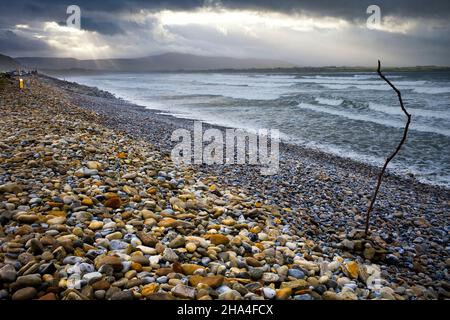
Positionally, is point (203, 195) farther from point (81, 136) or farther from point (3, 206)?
point (81, 136)

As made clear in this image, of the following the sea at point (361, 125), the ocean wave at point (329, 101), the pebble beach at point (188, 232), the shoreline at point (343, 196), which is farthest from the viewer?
the ocean wave at point (329, 101)

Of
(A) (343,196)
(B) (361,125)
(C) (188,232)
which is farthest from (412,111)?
(C) (188,232)

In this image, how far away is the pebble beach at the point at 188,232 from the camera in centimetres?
304

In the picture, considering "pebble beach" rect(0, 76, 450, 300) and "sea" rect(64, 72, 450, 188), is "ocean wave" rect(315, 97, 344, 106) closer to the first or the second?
"sea" rect(64, 72, 450, 188)

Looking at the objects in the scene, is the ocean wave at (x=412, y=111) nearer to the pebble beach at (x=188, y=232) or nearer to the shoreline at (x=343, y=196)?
the shoreline at (x=343, y=196)

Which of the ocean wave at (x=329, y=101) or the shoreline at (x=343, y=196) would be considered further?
the ocean wave at (x=329, y=101)

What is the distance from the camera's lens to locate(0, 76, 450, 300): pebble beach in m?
3.04

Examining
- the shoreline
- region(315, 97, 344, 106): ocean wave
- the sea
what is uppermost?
region(315, 97, 344, 106): ocean wave

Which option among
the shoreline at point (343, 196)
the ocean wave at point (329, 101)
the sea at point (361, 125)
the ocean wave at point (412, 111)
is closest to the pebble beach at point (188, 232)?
the shoreline at point (343, 196)

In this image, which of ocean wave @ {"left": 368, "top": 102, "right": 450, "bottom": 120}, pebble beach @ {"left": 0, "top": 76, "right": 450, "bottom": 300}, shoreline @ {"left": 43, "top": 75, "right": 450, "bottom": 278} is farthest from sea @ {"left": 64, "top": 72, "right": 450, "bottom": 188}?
pebble beach @ {"left": 0, "top": 76, "right": 450, "bottom": 300}

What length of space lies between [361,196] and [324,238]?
3.20 metres

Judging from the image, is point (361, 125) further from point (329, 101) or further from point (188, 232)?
point (188, 232)

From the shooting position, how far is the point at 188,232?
4.20 metres
